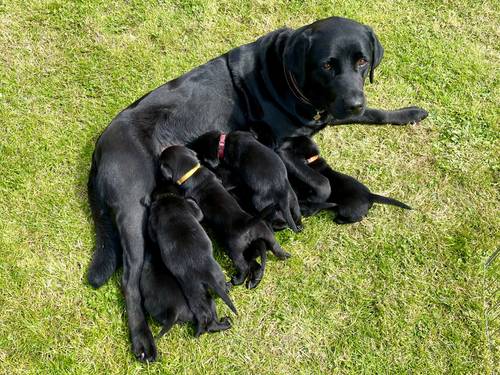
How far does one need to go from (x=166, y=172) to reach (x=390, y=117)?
2.36 m

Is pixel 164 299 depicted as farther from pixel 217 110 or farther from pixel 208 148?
pixel 217 110

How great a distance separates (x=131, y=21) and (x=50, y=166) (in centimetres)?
206

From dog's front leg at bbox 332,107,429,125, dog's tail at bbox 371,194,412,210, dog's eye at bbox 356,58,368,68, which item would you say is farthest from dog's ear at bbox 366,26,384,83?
dog's tail at bbox 371,194,412,210

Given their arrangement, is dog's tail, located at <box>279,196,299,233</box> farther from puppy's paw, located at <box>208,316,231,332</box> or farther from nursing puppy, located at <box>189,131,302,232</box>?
puppy's paw, located at <box>208,316,231,332</box>

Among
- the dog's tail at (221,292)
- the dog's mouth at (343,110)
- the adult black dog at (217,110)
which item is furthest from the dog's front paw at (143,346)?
the dog's mouth at (343,110)

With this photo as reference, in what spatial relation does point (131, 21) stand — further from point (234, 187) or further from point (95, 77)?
point (234, 187)

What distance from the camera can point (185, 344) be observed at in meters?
3.21

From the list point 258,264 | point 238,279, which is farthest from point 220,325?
point 258,264

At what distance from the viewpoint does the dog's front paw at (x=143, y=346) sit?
3.12 m

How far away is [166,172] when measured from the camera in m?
3.52

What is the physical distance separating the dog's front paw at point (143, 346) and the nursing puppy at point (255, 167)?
1.24 meters

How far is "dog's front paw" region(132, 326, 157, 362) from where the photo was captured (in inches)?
123

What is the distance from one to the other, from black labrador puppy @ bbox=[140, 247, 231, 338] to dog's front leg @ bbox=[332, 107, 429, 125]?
7.41 ft

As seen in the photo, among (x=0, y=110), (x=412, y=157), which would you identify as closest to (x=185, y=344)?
(x=412, y=157)
